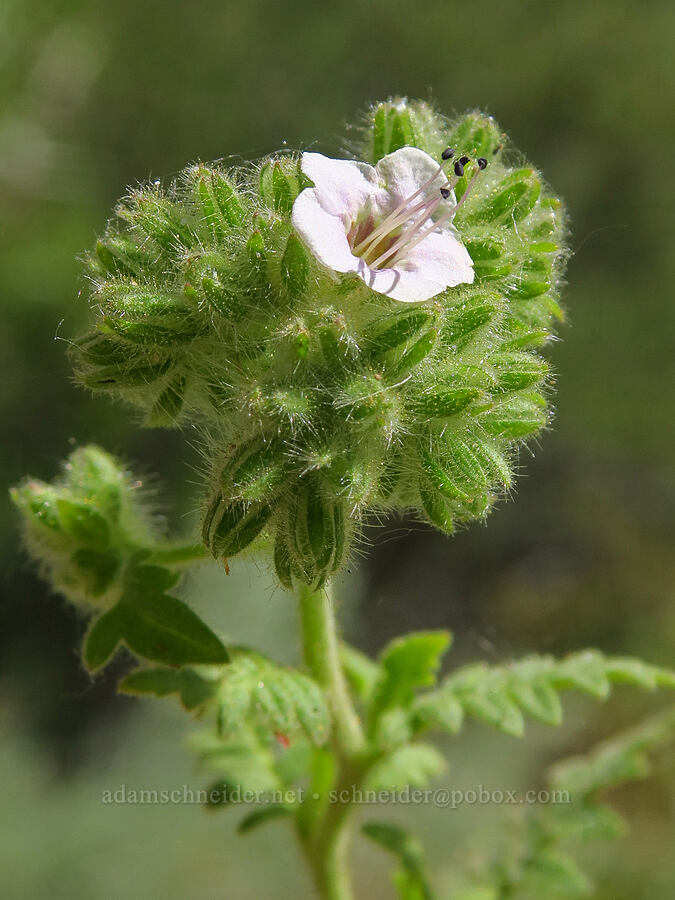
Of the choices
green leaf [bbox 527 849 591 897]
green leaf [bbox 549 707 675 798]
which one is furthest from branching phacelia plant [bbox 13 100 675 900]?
green leaf [bbox 527 849 591 897]

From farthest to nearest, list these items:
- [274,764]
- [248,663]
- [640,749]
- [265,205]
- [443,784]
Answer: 1. [443,784]
2. [640,749]
3. [274,764]
4. [248,663]
5. [265,205]

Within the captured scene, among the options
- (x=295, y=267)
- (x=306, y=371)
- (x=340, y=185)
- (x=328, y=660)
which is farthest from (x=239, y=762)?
(x=340, y=185)

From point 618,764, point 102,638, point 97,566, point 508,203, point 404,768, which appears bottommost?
point 618,764

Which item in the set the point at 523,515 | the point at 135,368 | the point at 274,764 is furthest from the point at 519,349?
the point at 523,515

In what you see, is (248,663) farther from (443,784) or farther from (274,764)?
(443,784)

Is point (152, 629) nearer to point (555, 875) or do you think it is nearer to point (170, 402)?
point (170, 402)

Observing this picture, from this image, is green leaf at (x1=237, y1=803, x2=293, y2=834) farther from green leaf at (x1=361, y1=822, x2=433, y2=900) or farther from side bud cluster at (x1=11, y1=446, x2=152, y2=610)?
side bud cluster at (x1=11, y1=446, x2=152, y2=610)
